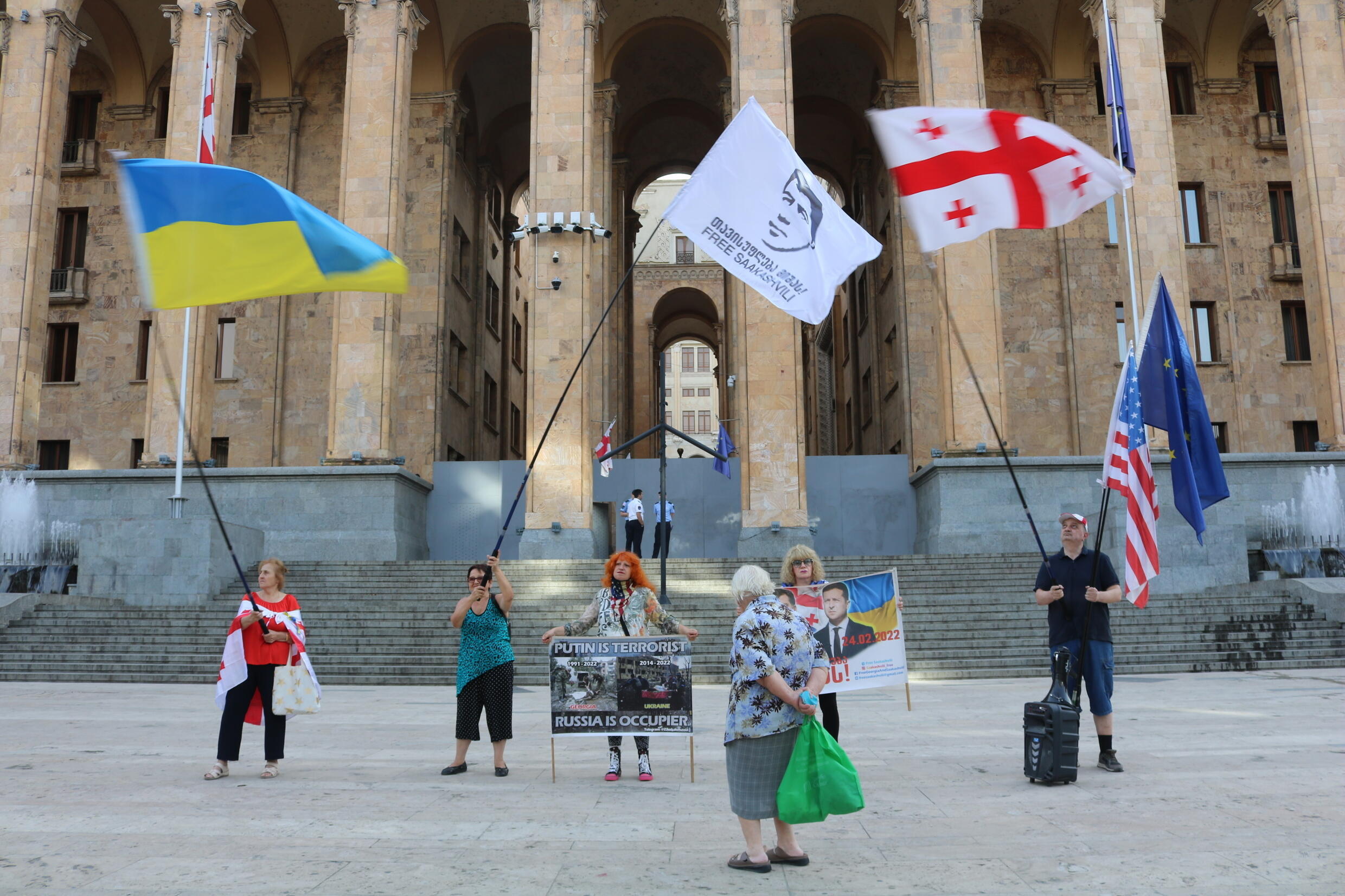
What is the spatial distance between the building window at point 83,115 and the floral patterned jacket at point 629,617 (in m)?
33.2

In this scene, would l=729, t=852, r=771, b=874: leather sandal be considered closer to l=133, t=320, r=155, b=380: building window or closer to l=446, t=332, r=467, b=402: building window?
l=446, t=332, r=467, b=402: building window

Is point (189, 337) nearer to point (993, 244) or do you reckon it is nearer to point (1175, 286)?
point (993, 244)

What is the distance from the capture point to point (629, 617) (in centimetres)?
832

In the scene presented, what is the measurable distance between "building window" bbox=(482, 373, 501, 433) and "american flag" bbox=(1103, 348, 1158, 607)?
3050 centimetres

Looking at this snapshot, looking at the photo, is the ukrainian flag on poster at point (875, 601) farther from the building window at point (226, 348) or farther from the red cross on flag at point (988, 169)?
the building window at point (226, 348)

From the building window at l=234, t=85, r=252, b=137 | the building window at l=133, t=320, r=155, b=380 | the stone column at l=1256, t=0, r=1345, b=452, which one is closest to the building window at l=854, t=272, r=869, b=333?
the stone column at l=1256, t=0, r=1345, b=452

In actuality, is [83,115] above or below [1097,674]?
above

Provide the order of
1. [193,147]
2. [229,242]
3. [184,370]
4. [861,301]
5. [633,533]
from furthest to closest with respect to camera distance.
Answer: [861,301] < [193,147] < [184,370] < [633,533] < [229,242]

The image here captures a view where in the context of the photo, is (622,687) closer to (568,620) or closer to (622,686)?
(622,686)

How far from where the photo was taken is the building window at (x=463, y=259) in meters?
34.6

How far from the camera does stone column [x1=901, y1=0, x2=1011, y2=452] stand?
24.7m

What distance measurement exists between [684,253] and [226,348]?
36.1m

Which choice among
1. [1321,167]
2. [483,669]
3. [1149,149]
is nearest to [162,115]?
[1149,149]

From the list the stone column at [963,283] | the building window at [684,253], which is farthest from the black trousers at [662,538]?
the building window at [684,253]
